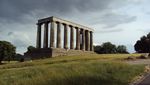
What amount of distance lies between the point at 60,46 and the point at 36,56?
1113 cm

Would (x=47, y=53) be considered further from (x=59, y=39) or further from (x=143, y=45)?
(x=143, y=45)

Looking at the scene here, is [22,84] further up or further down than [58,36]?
further down

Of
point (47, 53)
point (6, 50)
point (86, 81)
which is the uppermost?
point (6, 50)

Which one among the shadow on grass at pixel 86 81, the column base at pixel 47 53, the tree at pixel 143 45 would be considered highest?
the tree at pixel 143 45

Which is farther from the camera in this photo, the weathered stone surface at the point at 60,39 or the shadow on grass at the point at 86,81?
the weathered stone surface at the point at 60,39

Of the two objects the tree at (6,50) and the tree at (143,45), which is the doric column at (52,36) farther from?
the tree at (143,45)

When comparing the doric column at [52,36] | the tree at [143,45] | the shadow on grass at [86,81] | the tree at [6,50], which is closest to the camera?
the shadow on grass at [86,81]

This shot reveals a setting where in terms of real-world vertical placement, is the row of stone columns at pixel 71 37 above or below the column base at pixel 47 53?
above

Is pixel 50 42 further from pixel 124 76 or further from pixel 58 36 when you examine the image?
pixel 124 76

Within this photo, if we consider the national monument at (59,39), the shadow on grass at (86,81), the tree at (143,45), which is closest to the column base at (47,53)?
the national monument at (59,39)

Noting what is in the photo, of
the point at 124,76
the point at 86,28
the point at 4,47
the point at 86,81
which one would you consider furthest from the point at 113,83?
the point at 4,47

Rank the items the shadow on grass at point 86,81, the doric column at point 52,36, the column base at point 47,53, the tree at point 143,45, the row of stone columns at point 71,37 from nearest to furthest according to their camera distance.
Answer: the shadow on grass at point 86,81 < the column base at point 47,53 < the doric column at point 52,36 < the row of stone columns at point 71,37 < the tree at point 143,45

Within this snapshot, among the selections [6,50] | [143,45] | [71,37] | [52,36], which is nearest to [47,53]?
[52,36]

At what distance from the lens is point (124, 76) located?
30516mm
